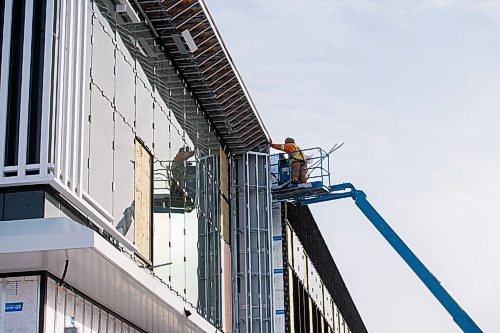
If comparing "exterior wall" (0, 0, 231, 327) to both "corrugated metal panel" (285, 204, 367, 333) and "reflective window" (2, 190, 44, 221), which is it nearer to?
"reflective window" (2, 190, 44, 221)

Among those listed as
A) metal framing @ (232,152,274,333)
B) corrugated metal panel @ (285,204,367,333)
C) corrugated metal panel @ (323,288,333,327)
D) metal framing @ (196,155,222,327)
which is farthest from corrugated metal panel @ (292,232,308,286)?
metal framing @ (196,155,222,327)

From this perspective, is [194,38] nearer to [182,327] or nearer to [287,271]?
[182,327]

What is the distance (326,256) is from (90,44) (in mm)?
30161

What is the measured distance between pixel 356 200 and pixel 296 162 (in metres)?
3.91

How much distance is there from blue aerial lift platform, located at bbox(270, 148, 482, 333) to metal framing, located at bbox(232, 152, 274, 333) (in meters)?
1.44

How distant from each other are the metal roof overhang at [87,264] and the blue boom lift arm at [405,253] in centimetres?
1553

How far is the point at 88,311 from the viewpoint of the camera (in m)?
20.4

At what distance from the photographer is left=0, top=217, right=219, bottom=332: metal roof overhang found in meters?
17.3

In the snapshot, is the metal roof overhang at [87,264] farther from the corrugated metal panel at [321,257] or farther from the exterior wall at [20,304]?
the corrugated metal panel at [321,257]

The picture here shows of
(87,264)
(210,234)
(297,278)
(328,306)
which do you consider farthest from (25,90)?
(328,306)

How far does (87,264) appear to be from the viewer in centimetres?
1883

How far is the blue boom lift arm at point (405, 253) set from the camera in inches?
1499

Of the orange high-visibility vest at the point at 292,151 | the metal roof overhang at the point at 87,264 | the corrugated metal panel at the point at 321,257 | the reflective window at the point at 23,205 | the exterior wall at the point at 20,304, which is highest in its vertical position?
the orange high-visibility vest at the point at 292,151

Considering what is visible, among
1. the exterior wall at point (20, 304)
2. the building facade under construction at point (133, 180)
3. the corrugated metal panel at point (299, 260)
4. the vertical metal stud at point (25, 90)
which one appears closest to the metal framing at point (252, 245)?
the building facade under construction at point (133, 180)
